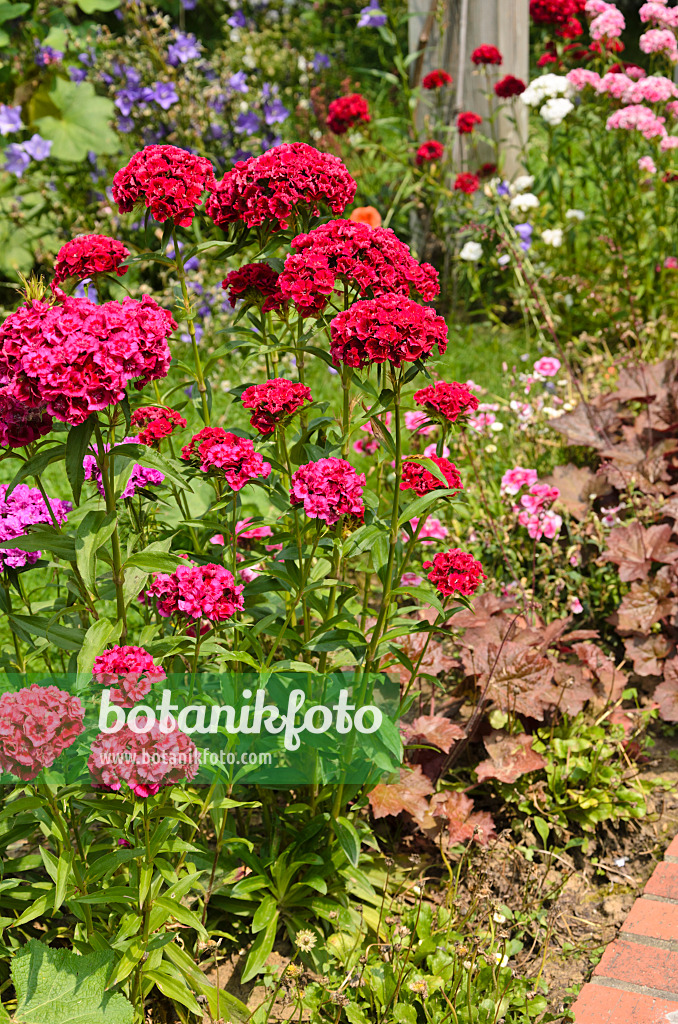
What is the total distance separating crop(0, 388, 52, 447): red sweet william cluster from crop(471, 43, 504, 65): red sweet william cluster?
3.58 metres

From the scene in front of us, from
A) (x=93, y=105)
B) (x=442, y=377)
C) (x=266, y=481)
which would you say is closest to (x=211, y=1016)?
(x=266, y=481)

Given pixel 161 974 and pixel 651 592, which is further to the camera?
pixel 651 592

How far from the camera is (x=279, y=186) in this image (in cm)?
181

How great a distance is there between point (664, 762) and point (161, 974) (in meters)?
1.50

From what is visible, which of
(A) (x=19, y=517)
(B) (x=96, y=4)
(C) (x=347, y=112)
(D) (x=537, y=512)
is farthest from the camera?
(B) (x=96, y=4)

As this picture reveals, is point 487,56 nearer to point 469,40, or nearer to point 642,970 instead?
point 469,40

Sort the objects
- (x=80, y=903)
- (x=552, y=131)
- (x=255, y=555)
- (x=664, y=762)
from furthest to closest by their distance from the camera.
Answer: (x=552, y=131) → (x=664, y=762) → (x=255, y=555) → (x=80, y=903)

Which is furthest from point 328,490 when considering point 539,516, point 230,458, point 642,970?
point 539,516

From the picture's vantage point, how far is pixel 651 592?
2711 millimetres

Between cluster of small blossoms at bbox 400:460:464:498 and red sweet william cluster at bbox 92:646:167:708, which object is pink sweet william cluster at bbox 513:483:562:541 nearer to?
cluster of small blossoms at bbox 400:460:464:498

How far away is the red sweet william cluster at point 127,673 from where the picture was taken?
1.45 metres

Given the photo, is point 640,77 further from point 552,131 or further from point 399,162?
point 399,162

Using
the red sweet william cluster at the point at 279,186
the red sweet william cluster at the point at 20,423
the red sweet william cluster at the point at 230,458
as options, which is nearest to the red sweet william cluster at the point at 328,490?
the red sweet william cluster at the point at 230,458

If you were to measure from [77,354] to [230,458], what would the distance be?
1.18 ft
